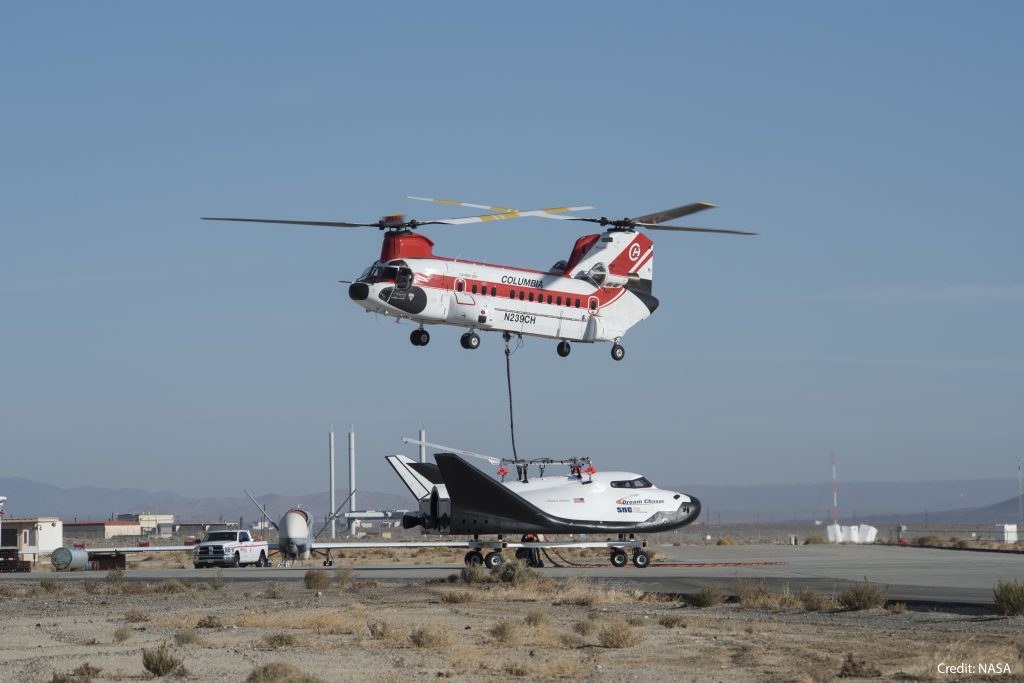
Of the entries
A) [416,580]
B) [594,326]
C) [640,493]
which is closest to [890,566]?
[640,493]

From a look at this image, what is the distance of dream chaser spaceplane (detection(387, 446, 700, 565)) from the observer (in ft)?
134

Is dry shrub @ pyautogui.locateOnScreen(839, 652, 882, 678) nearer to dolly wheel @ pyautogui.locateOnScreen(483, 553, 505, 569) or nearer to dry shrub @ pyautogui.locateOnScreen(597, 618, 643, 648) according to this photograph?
dry shrub @ pyautogui.locateOnScreen(597, 618, 643, 648)

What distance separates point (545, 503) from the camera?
41938 millimetres

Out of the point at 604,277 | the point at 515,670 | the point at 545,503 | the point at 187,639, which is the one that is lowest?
the point at 515,670

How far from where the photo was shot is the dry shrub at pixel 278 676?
15578mm

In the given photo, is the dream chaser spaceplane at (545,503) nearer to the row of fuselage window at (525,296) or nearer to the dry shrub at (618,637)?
the row of fuselage window at (525,296)

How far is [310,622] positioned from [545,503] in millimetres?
20031

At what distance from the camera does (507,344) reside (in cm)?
4097

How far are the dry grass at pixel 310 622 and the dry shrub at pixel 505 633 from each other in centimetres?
252

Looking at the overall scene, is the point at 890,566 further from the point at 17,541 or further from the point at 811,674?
the point at 17,541

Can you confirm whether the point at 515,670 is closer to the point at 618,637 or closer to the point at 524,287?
the point at 618,637

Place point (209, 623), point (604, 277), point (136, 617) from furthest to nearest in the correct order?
point (604, 277)
point (136, 617)
point (209, 623)

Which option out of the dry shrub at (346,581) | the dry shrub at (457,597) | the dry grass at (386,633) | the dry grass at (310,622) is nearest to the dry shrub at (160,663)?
the dry grass at (386,633)

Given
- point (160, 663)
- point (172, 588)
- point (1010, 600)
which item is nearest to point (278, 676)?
point (160, 663)
